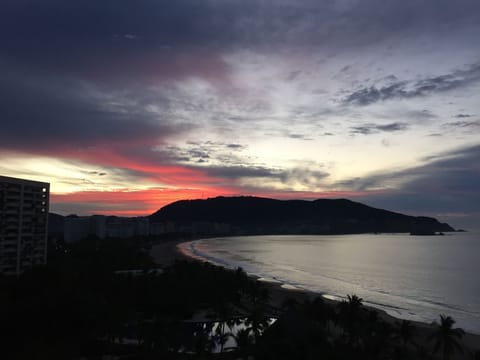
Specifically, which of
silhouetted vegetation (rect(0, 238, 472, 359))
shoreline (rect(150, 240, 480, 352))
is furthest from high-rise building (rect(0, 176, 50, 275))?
shoreline (rect(150, 240, 480, 352))

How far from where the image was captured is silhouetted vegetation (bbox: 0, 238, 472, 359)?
89.5ft

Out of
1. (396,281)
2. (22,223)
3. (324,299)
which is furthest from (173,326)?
(396,281)

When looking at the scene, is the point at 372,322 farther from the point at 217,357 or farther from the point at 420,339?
the point at 217,357

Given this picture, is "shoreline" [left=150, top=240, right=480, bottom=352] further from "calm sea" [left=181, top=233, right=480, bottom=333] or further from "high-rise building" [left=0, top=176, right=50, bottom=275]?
"high-rise building" [left=0, top=176, right=50, bottom=275]

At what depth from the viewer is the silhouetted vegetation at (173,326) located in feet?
89.5

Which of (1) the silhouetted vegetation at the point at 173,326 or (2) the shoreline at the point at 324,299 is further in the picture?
(2) the shoreline at the point at 324,299

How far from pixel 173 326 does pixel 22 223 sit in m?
39.9

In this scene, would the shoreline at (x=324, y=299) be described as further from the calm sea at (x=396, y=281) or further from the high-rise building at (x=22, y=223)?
the high-rise building at (x=22, y=223)

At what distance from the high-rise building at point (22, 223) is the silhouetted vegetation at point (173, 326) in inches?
589

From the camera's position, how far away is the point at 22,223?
6062 cm

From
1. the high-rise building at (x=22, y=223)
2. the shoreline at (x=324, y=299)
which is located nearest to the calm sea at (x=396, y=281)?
the shoreline at (x=324, y=299)

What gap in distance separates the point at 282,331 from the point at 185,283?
19.1 meters

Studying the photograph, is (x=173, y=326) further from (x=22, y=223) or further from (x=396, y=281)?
(x=396, y=281)

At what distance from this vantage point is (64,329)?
1219 inches
